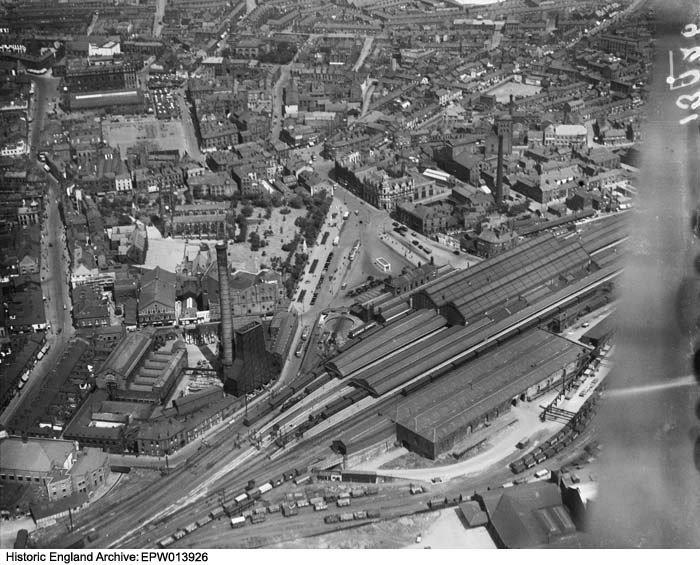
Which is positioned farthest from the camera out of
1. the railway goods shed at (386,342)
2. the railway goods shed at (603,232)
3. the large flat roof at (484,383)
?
the railway goods shed at (603,232)

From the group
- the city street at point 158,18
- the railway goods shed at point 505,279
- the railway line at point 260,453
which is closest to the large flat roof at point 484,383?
the railway line at point 260,453

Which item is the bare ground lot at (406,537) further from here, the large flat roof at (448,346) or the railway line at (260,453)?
the large flat roof at (448,346)

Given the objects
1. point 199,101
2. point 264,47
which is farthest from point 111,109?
point 264,47

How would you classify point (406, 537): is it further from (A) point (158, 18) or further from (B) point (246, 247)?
(A) point (158, 18)

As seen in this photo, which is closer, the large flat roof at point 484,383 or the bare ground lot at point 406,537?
the bare ground lot at point 406,537

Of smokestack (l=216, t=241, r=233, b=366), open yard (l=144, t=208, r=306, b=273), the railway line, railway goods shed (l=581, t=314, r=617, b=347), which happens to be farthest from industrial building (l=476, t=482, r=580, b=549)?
open yard (l=144, t=208, r=306, b=273)

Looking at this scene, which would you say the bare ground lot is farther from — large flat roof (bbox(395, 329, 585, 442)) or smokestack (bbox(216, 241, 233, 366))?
smokestack (bbox(216, 241, 233, 366))

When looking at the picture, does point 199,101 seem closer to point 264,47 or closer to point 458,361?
point 264,47
